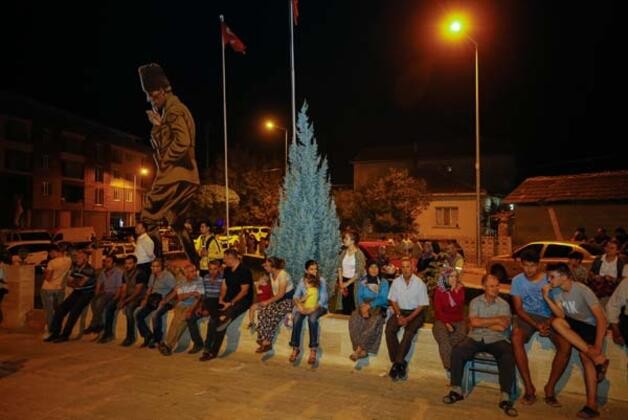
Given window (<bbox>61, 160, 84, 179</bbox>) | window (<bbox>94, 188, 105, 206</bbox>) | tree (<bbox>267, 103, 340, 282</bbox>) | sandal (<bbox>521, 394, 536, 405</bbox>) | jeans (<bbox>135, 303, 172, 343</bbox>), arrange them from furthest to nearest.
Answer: window (<bbox>94, 188, 105, 206</bbox>), window (<bbox>61, 160, 84, 179</bbox>), tree (<bbox>267, 103, 340, 282</bbox>), jeans (<bbox>135, 303, 172, 343</bbox>), sandal (<bbox>521, 394, 536, 405</bbox>)

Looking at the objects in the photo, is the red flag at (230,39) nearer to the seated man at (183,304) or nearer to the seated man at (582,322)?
the seated man at (183,304)

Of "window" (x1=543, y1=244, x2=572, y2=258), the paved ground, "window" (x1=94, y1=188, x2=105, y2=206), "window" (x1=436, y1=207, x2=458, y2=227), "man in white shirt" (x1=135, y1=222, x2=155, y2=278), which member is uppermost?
"window" (x1=94, y1=188, x2=105, y2=206)

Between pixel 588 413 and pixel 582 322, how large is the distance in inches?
40.6

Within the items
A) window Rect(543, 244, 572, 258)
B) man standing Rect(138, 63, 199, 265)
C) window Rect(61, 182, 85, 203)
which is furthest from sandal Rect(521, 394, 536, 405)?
window Rect(61, 182, 85, 203)

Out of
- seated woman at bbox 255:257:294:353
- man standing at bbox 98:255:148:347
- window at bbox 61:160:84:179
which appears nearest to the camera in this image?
seated woman at bbox 255:257:294:353

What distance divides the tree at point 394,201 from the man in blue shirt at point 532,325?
25239mm

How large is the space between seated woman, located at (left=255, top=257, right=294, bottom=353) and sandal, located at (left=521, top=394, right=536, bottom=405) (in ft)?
12.4

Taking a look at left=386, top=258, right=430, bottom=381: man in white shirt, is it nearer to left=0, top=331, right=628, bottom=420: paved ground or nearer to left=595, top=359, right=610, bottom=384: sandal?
left=0, top=331, right=628, bottom=420: paved ground

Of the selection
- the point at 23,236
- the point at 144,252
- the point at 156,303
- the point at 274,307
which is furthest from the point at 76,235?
the point at 274,307

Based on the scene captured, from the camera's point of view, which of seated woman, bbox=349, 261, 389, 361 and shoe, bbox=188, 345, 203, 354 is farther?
shoe, bbox=188, 345, 203, 354

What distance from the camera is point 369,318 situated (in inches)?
304

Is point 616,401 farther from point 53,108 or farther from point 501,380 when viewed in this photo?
point 53,108

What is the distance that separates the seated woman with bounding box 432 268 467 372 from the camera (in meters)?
7.03

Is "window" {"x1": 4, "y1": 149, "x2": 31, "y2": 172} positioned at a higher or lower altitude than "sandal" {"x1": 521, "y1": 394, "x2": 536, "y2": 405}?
higher
